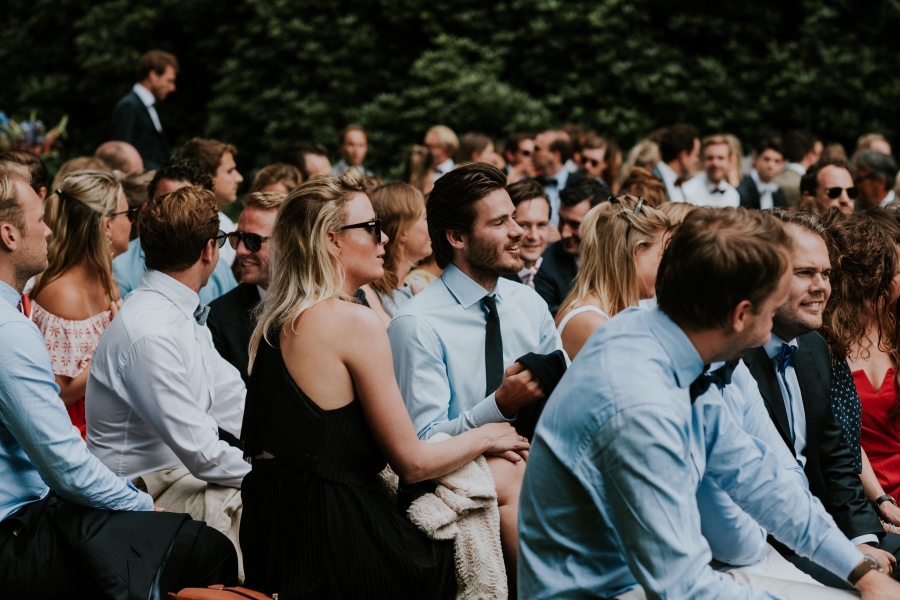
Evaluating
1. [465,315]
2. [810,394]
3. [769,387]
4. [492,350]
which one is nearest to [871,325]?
[810,394]

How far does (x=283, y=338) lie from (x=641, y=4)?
39.9ft

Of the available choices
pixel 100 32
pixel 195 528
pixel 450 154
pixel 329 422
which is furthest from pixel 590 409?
pixel 100 32

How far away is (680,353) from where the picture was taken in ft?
7.34

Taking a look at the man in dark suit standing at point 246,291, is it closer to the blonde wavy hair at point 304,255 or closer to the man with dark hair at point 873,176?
the blonde wavy hair at point 304,255

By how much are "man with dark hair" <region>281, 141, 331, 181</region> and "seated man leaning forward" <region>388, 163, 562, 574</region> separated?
4754mm

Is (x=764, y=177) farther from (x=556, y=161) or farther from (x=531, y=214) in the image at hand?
(x=531, y=214)

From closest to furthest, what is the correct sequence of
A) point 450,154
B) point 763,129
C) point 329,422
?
point 329,422 < point 450,154 < point 763,129

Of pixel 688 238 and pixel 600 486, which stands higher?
pixel 688 238

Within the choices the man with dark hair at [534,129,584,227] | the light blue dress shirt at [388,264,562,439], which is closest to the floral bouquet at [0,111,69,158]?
the man with dark hair at [534,129,584,227]

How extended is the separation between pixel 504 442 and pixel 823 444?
1327 mm

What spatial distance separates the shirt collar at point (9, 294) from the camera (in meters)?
3.25

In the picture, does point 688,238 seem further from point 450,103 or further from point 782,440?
point 450,103

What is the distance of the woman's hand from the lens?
3225mm

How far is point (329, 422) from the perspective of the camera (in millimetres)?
2996
